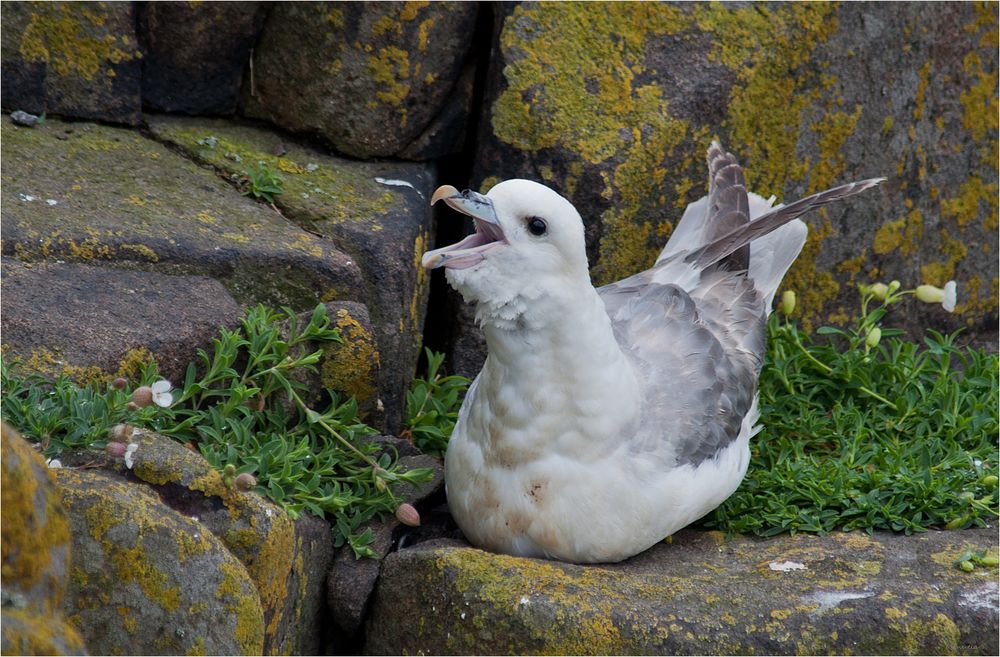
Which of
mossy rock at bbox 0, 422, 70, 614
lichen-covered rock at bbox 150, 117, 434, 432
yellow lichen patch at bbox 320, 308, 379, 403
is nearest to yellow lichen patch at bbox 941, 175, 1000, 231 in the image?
lichen-covered rock at bbox 150, 117, 434, 432

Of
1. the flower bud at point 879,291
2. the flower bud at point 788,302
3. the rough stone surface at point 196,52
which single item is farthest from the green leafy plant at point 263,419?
the flower bud at point 879,291

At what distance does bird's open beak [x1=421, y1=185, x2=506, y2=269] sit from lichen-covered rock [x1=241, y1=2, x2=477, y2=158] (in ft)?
4.87

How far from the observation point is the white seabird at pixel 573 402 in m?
3.24

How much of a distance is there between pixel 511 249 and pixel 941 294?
241cm

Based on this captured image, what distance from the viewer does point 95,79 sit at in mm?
4457

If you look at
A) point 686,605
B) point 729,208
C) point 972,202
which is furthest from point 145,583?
point 972,202

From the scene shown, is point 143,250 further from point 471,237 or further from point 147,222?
point 471,237

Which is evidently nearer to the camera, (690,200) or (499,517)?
(499,517)

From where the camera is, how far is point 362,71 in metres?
4.60

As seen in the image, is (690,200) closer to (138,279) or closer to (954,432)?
(954,432)

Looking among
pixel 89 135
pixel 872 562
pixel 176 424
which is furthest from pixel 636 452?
pixel 89 135

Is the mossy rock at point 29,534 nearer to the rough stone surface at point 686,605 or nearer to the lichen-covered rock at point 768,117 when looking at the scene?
the rough stone surface at point 686,605

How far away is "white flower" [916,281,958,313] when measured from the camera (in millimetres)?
4871

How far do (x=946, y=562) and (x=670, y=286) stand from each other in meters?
1.28
